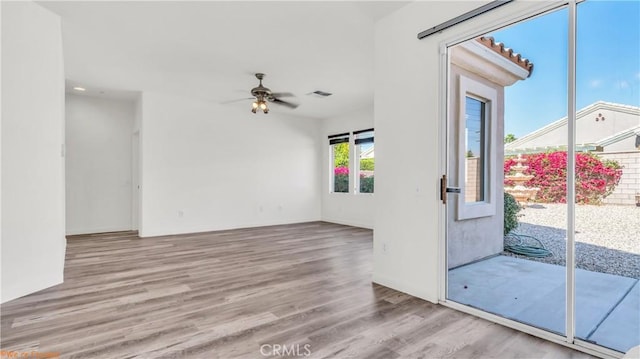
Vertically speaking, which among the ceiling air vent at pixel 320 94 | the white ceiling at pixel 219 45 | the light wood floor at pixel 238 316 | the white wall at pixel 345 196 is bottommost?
the light wood floor at pixel 238 316

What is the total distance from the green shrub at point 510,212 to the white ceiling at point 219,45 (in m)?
2.04

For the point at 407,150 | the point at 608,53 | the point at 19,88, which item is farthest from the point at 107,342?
the point at 608,53

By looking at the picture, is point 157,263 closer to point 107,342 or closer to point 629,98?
point 107,342

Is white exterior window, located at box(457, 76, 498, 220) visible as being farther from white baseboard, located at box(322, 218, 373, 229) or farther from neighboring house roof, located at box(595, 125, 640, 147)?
white baseboard, located at box(322, 218, 373, 229)

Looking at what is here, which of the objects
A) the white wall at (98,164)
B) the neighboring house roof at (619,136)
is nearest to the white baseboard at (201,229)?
the white wall at (98,164)

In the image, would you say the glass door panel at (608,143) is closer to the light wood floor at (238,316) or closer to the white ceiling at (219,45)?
the light wood floor at (238,316)

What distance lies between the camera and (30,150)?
2.93m

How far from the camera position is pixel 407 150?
2.94m

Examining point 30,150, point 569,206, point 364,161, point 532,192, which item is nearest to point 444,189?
point 532,192

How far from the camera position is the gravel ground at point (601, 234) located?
86.0 inches

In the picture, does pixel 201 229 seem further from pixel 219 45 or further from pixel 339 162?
pixel 219 45

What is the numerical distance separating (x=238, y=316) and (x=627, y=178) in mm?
2892

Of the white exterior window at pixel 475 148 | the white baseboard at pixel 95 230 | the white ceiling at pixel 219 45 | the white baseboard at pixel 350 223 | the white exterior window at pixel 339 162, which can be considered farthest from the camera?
the white exterior window at pixel 339 162

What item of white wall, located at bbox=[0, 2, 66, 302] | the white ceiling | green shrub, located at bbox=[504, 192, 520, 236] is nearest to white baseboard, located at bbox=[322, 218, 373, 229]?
the white ceiling
